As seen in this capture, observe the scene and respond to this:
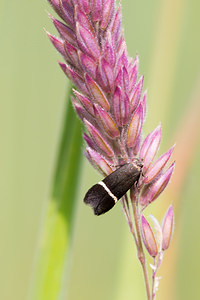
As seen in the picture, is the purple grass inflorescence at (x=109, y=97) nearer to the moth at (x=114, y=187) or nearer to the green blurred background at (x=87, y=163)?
the moth at (x=114, y=187)

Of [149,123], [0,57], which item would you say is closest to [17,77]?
[0,57]

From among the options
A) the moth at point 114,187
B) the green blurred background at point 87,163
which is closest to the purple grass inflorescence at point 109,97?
the moth at point 114,187

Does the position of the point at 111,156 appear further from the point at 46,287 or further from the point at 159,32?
the point at 159,32

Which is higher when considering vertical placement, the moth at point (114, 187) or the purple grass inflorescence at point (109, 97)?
the purple grass inflorescence at point (109, 97)

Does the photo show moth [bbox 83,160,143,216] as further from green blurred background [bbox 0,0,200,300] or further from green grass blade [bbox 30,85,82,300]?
green blurred background [bbox 0,0,200,300]

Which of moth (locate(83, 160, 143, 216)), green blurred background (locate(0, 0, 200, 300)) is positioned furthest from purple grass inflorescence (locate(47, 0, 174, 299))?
green blurred background (locate(0, 0, 200, 300))

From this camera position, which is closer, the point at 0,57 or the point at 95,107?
the point at 95,107

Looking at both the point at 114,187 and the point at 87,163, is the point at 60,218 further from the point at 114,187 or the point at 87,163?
the point at 87,163
